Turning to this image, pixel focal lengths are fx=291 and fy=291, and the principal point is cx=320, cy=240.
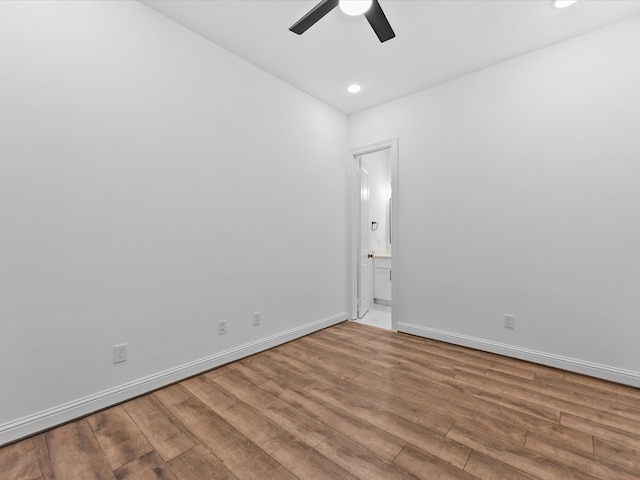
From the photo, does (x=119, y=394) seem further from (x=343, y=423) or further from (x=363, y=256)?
(x=363, y=256)

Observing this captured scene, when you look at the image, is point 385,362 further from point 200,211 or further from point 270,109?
point 270,109

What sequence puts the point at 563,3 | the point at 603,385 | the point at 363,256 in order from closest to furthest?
the point at 563,3
the point at 603,385
the point at 363,256

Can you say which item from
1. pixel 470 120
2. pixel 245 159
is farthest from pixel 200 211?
pixel 470 120

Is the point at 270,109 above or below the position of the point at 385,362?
above

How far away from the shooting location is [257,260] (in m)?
2.96

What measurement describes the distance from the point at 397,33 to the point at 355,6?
2.72ft

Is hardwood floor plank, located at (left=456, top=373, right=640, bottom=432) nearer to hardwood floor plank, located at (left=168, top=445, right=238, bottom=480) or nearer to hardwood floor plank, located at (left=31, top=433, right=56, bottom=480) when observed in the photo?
hardwood floor plank, located at (left=168, top=445, right=238, bottom=480)

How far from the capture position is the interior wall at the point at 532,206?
2352 mm

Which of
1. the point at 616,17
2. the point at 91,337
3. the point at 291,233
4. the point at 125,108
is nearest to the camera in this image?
the point at 91,337

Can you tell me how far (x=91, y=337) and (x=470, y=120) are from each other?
3857 millimetres

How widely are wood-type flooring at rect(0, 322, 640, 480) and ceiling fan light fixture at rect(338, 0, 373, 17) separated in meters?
2.60

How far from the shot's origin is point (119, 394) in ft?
6.68

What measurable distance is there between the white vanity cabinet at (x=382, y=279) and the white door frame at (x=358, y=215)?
41.0 inches

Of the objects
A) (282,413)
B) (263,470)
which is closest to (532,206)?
(282,413)
